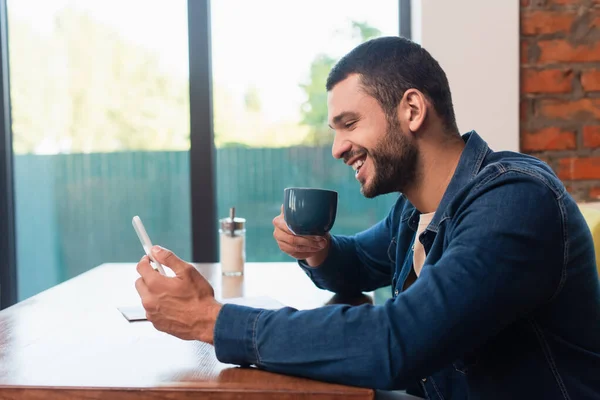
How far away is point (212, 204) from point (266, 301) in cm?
128

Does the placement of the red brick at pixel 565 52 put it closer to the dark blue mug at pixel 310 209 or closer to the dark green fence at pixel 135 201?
the dark green fence at pixel 135 201

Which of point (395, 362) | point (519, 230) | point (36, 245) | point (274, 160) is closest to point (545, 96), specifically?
point (274, 160)

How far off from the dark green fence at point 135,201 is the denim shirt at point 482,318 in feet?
4.64

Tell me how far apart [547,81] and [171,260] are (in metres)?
1.49

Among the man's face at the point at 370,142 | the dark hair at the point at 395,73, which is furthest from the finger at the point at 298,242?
the dark hair at the point at 395,73

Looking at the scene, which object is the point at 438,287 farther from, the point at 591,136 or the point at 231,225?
the point at 591,136

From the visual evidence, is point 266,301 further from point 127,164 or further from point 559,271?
point 127,164

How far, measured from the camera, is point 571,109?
6.38 feet

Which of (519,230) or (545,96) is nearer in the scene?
(519,230)

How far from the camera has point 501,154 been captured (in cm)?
104

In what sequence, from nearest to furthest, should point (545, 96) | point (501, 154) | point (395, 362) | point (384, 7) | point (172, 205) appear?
1. point (395, 362)
2. point (501, 154)
3. point (545, 96)
4. point (384, 7)
5. point (172, 205)

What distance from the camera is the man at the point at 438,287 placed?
0.75 metres

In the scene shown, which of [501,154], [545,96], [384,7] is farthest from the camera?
[384,7]

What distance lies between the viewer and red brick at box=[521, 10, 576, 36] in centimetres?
193
